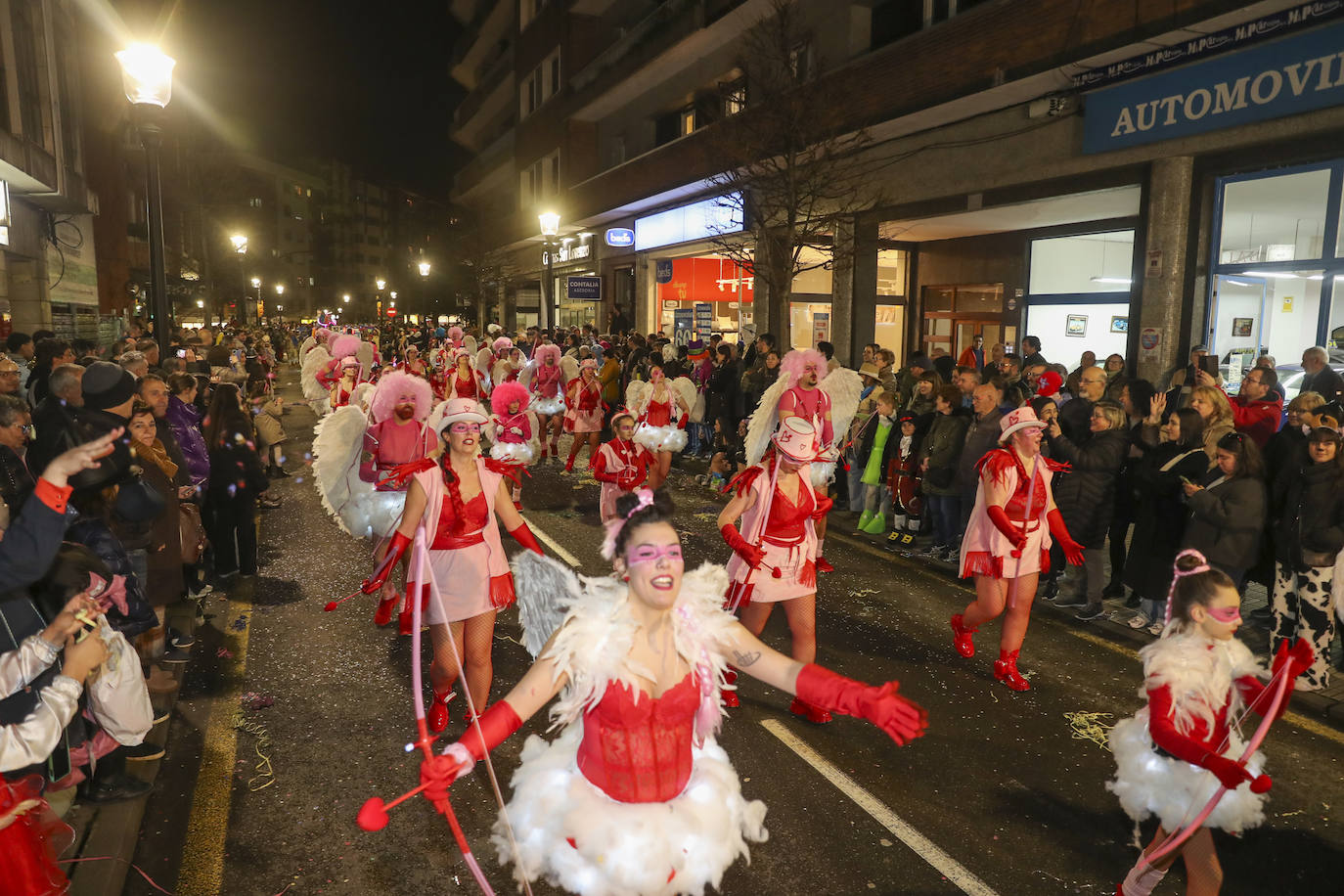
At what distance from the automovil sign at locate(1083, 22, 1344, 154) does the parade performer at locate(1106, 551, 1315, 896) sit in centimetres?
927

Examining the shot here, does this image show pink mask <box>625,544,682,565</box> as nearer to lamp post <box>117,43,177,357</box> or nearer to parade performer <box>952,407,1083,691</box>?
parade performer <box>952,407,1083,691</box>

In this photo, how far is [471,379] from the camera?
42.0 ft

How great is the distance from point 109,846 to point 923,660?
5.06 m

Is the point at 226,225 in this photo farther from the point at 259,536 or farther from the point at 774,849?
the point at 774,849

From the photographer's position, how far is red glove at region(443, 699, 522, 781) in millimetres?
2559

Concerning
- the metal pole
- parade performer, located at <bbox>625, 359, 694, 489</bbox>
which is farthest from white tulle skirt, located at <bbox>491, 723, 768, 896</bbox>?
the metal pole

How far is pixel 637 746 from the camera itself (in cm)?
280

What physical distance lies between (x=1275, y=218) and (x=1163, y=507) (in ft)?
21.2

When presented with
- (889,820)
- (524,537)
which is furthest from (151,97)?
(889,820)

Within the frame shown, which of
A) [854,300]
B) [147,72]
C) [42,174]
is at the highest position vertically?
[42,174]

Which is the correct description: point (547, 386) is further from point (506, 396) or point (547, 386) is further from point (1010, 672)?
point (1010, 672)

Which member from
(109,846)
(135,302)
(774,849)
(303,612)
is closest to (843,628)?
(774,849)

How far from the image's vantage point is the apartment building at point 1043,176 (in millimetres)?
10680

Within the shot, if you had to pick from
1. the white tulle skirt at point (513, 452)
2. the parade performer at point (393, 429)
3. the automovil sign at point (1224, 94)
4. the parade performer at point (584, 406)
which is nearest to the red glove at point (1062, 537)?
the parade performer at point (393, 429)
